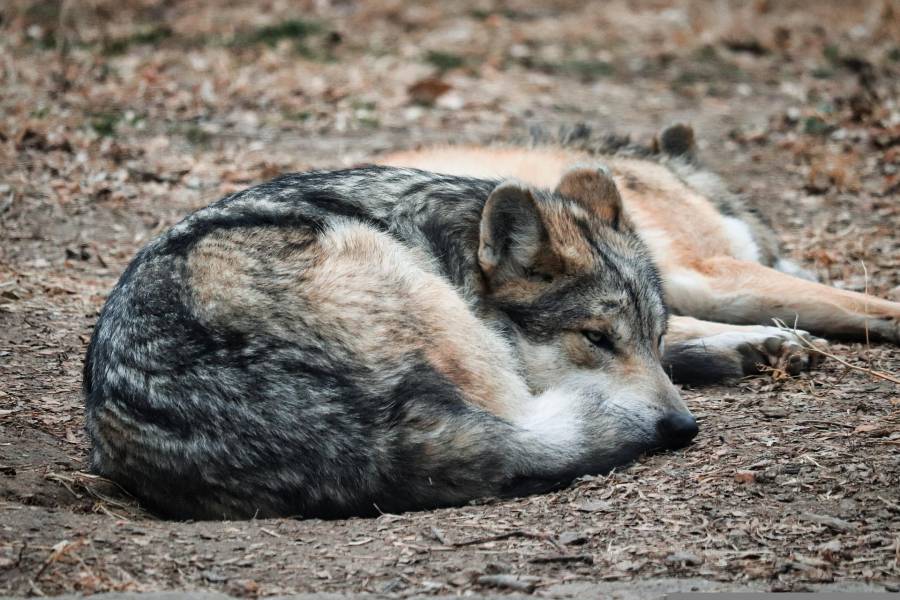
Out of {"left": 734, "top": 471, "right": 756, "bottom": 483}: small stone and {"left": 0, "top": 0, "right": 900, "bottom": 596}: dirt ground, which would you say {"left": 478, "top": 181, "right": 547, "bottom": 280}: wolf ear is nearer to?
{"left": 0, "top": 0, "right": 900, "bottom": 596}: dirt ground

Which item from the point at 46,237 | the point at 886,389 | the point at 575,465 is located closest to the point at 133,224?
the point at 46,237

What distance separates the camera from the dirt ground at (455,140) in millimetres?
3266

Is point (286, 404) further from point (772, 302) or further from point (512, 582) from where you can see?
point (772, 302)

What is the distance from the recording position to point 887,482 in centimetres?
362

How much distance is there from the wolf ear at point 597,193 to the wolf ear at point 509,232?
2.10 feet

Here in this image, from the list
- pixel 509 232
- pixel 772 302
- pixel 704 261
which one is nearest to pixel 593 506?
pixel 509 232

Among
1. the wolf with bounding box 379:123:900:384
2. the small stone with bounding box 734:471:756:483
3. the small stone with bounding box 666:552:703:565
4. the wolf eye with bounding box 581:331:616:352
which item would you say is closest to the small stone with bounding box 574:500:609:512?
the small stone with bounding box 666:552:703:565

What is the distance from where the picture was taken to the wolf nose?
4.08 meters

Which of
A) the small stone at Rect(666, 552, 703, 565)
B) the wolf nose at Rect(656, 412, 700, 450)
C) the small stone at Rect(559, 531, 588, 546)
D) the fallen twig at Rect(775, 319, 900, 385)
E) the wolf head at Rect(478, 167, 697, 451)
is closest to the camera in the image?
the small stone at Rect(666, 552, 703, 565)

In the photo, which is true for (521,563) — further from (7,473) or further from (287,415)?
(7,473)

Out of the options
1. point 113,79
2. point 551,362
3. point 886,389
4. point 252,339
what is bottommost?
point 886,389

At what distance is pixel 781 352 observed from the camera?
507 centimetres

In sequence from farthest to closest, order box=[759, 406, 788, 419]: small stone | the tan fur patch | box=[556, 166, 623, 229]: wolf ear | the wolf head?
1. box=[556, 166, 623, 229]: wolf ear
2. box=[759, 406, 788, 419]: small stone
3. the wolf head
4. the tan fur patch

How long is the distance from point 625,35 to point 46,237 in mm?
8316
